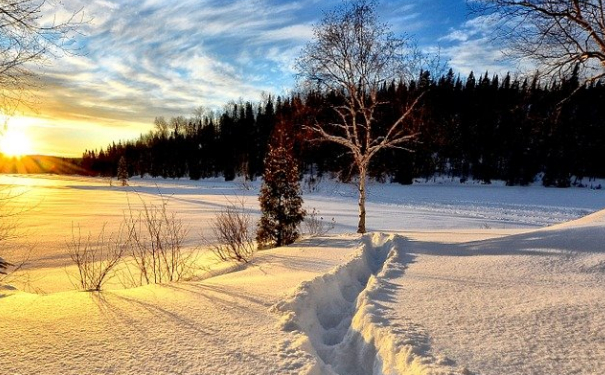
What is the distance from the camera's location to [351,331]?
381cm

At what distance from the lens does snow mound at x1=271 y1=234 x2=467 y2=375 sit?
9.71ft

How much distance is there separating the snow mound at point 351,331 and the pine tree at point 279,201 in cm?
488

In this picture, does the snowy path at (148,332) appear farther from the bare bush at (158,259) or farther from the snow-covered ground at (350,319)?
the bare bush at (158,259)

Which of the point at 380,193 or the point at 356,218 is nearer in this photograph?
the point at 356,218

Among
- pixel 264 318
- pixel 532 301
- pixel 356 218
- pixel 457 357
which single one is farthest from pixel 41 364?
pixel 356 218

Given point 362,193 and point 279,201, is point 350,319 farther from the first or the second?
point 362,193

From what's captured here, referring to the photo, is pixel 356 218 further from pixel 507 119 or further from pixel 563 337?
pixel 507 119

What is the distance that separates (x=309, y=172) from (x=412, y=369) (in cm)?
4855

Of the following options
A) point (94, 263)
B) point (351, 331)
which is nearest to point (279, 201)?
point (94, 263)

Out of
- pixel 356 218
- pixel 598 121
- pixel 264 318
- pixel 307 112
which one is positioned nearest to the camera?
pixel 264 318

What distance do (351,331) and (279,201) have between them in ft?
23.1

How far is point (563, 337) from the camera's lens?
10.3 ft

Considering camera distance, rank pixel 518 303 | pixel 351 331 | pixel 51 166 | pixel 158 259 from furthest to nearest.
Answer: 1. pixel 51 166
2. pixel 158 259
3. pixel 518 303
4. pixel 351 331

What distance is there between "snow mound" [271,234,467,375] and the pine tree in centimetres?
488
